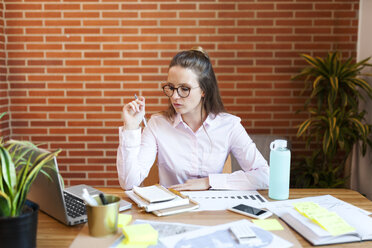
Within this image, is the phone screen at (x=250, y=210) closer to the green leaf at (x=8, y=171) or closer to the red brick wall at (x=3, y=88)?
the green leaf at (x=8, y=171)

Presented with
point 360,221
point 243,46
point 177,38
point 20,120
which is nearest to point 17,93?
point 20,120

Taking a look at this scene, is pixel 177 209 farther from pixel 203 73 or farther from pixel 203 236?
pixel 203 73

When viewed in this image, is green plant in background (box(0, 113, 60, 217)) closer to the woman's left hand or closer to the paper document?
the paper document

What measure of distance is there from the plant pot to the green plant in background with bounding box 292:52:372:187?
84.0 inches

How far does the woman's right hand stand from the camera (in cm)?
151

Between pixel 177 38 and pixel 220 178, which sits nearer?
pixel 220 178

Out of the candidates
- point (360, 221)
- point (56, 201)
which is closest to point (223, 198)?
point (360, 221)

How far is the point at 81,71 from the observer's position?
2904 mm

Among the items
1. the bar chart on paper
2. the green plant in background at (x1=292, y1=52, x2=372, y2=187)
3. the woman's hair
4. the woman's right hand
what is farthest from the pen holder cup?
the green plant in background at (x1=292, y1=52, x2=372, y2=187)

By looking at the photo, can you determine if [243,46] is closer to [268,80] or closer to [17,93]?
[268,80]

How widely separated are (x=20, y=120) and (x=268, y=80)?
2.21 meters

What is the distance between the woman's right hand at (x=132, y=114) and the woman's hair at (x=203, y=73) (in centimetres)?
32

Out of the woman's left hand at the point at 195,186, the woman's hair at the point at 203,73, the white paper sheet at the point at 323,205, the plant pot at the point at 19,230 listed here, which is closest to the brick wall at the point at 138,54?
the woman's hair at the point at 203,73

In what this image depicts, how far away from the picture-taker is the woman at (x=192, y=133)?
1.69 meters
